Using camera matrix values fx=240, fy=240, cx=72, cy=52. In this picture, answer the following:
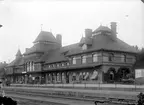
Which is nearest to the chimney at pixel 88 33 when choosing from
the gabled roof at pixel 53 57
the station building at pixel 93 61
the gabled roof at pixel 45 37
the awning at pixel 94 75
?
the station building at pixel 93 61

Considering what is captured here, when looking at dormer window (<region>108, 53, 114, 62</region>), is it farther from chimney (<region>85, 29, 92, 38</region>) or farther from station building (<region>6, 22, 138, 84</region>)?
chimney (<region>85, 29, 92, 38</region>)

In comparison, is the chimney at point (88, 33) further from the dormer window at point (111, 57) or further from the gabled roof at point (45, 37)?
the gabled roof at point (45, 37)

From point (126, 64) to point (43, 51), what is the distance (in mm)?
26892

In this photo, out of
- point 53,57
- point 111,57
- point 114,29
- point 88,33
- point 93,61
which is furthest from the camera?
point 53,57

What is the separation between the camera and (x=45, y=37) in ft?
226

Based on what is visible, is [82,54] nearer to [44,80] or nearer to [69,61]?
[69,61]

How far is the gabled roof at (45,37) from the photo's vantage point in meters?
68.1

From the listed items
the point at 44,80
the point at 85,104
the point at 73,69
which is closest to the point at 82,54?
the point at 73,69

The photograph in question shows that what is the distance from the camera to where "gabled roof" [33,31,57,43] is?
68.1 metres

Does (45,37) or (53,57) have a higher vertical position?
(45,37)

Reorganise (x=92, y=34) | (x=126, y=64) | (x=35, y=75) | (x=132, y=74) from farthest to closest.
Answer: (x=35, y=75)
(x=92, y=34)
(x=126, y=64)
(x=132, y=74)

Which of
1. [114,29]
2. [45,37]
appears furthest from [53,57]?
[114,29]

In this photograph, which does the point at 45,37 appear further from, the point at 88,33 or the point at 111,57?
the point at 111,57

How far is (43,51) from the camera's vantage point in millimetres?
65688
